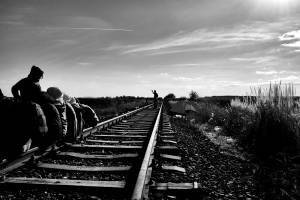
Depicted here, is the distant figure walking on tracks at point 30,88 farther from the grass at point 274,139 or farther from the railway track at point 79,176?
the grass at point 274,139

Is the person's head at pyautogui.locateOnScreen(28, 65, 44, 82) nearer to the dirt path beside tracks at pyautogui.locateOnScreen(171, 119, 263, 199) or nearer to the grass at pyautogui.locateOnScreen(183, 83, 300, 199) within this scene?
the dirt path beside tracks at pyautogui.locateOnScreen(171, 119, 263, 199)

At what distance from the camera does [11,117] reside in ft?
13.8

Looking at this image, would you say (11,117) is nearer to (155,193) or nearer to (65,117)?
(65,117)

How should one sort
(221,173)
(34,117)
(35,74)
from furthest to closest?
(35,74)
(34,117)
(221,173)

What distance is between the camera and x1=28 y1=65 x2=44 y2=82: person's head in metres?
5.20

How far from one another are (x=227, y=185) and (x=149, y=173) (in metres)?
1.02

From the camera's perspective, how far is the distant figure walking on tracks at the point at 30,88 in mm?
5094

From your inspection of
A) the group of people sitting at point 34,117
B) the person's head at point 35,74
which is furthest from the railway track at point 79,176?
the person's head at point 35,74

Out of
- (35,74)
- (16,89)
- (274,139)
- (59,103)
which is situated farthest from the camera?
(274,139)

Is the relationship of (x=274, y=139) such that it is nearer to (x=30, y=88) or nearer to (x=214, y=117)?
(x=30, y=88)

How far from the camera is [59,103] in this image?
5520mm

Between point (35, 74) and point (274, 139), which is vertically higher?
point (35, 74)

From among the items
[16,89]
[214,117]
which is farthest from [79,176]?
[214,117]

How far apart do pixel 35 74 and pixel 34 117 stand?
1.19 meters
